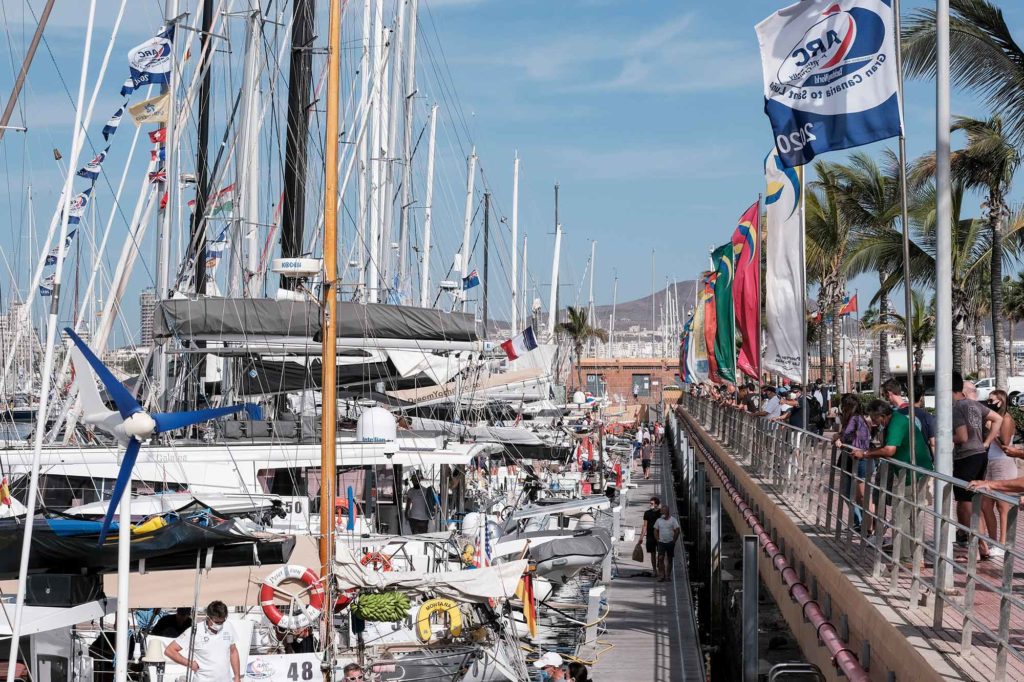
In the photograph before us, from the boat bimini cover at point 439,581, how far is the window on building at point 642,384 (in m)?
116

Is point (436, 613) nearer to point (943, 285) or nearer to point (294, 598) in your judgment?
point (294, 598)

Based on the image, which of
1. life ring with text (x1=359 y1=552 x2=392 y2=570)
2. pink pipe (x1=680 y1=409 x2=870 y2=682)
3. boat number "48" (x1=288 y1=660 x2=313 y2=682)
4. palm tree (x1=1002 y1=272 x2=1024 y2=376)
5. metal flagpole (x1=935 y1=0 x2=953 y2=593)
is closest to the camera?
pink pipe (x1=680 y1=409 x2=870 y2=682)

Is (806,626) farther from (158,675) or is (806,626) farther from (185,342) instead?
(185,342)

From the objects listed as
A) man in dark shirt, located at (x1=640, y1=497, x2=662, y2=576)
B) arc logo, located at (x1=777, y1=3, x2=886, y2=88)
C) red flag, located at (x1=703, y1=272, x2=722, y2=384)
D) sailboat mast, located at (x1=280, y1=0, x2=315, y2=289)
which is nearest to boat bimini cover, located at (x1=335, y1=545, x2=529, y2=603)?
arc logo, located at (x1=777, y1=3, x2=886, y2=88)

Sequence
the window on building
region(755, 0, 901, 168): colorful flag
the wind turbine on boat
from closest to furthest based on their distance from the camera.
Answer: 1. the wind turbine on boat
2. region(755, 0, 901, 168): colorful flag
3. the window on building

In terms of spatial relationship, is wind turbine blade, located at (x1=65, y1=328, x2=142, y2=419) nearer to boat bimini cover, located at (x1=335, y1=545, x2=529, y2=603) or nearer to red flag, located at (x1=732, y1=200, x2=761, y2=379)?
boat bimini cover, located at (x1=335, y1=545, x2=529, y2=603)

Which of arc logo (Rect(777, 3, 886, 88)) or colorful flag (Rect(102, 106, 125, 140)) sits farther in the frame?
colorful flag (Rect(102, 106, 125, 140))

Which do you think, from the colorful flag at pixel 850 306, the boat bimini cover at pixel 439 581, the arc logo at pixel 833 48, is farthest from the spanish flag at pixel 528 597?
the colorful flag at pixel 850 306

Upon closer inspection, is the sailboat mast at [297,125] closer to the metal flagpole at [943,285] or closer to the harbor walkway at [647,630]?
the harbor walkway at [647,630]

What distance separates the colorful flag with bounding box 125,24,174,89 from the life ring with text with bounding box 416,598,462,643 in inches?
398

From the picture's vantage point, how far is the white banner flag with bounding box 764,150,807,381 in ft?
61.9

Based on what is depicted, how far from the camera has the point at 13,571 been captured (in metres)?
10.7

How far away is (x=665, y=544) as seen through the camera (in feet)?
79.9

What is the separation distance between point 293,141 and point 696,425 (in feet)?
74.7
